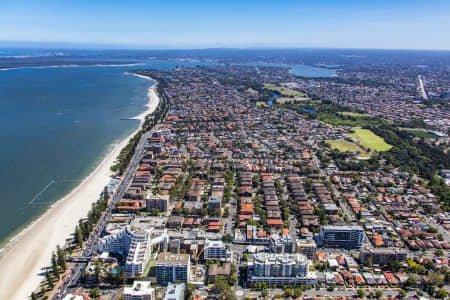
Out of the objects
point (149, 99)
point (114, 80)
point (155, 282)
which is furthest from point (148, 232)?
point (114, 80)

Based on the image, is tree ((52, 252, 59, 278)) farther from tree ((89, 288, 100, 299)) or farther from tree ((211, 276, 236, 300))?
tree ((211, 276, 236, 300))

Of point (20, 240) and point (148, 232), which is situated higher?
point (148, 232)

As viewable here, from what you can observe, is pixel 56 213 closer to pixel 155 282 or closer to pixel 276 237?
pixel 155 282

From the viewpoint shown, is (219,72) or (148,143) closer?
(148,143)

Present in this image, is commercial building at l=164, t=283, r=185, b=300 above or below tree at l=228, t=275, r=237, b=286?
above

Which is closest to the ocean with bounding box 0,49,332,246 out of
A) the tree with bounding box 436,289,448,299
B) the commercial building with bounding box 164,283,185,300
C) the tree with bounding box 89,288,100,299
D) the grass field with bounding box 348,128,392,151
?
the tree with bounding box 89,288,100,299

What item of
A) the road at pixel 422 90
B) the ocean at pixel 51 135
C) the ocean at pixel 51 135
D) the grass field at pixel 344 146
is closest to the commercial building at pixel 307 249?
the ocean at pixel 51 135
